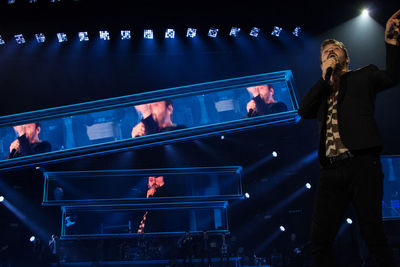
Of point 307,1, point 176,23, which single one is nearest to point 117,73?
point 176,23

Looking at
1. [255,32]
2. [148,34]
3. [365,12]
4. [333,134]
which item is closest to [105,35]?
[148,34]

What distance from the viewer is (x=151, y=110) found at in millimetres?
8164

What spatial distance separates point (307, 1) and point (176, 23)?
2.42 m

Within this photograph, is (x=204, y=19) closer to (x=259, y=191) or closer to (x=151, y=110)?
(x=151, y=110)

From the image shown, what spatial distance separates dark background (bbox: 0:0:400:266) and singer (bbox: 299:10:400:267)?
480 centimetres

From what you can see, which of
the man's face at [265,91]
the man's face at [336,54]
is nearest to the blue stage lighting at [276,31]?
→ the man's face at [265,91]

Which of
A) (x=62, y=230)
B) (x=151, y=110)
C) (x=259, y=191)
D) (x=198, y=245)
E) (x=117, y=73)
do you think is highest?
(x=117, y=73)

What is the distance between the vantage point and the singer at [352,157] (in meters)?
1.50

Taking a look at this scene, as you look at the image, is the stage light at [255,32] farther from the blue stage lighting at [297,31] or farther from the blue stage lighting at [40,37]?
the blue stage lighting at [40,37]

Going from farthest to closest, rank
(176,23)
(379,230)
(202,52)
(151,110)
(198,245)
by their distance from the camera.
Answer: (198,245)
(151,110)
(202,52)
(176,23)
(379,230)

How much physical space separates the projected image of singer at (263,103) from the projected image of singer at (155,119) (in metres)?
1.78

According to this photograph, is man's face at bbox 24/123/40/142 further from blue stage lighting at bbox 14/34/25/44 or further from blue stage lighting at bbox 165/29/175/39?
blue stage lighting at bbox 165/29/175/39

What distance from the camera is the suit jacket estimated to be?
1579 mm

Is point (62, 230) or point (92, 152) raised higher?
point (92, 152)
